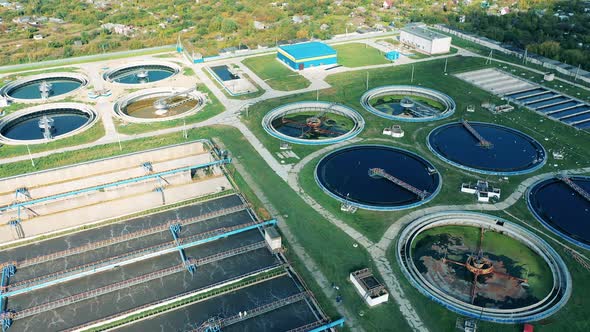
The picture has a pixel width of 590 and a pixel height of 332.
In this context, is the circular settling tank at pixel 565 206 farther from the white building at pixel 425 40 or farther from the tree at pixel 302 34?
the tree at pixel 302 34

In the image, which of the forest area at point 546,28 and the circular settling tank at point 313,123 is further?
the forest area at point 546,28

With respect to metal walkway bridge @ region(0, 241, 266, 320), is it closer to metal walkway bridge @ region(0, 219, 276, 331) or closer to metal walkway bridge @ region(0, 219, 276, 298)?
metal walkway bridge @ region(0, 219, 276, 331)

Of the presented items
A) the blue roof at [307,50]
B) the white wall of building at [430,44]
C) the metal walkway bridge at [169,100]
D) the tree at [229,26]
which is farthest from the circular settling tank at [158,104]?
the white wall of building at [430,44]

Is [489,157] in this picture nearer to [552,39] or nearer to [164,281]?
[164,281]

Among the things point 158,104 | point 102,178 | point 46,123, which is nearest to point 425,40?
point 158,104

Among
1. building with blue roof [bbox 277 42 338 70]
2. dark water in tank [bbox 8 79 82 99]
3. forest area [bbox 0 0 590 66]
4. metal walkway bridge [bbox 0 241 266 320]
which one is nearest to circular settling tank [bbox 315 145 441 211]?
metal walkway bridge [bbox 0 241 266 320]

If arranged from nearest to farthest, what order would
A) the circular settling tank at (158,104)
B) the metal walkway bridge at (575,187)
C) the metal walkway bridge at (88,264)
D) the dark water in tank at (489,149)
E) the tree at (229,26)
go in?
the metal walkway bridge at (88,264) < the metal walkway bridge at (575,187) < the dark water in tank at (489,149) < the circular settling tank at (158,104) < the tree at (229,26)
